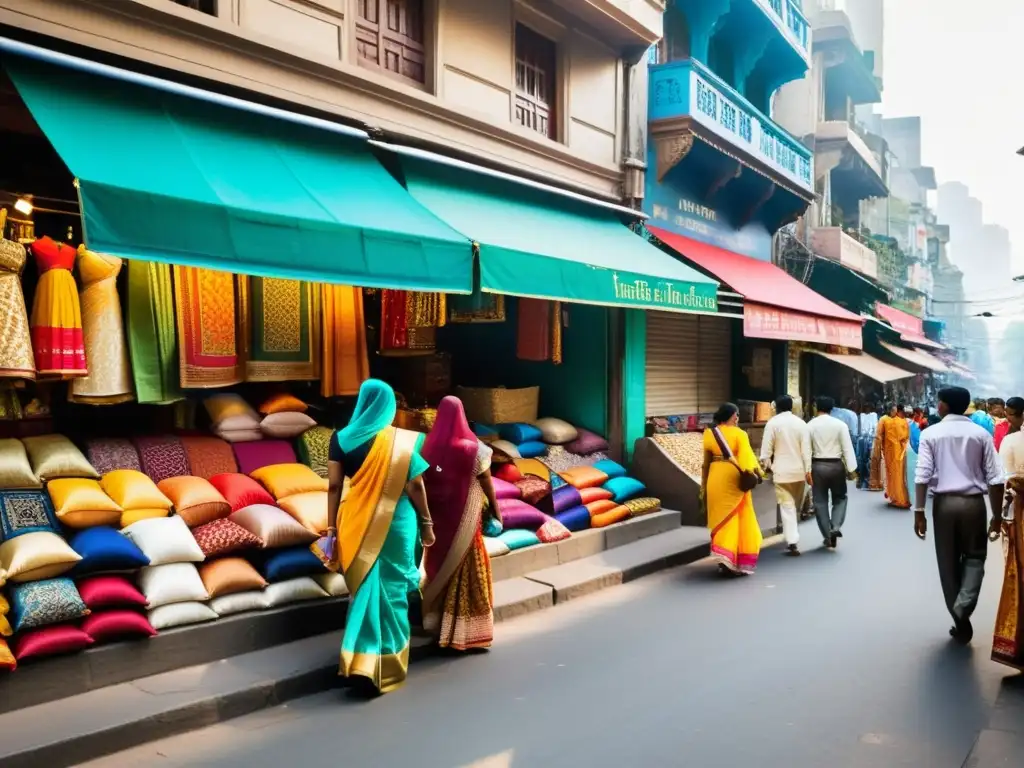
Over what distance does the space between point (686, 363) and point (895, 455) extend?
369 centimetres

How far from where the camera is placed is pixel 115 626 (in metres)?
4.21

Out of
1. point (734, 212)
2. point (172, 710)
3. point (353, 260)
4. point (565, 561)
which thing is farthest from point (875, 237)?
point (172, 710)

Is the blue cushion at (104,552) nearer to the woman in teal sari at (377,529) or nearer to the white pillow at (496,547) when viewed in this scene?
the woman in teal sari at (377,529)

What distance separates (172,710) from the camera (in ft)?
12.9

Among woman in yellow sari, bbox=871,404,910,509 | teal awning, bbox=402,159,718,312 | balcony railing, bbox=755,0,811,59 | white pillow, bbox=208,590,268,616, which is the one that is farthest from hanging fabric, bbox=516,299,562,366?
balcony railing, bbox=755,0,811,59

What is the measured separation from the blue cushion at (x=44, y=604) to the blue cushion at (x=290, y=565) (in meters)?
1.18

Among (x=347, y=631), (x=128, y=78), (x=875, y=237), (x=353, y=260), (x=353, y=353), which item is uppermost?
(x=875, y=237)

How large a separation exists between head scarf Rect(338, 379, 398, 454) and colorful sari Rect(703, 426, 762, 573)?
13.3ft

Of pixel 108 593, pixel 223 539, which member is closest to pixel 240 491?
pixel 223 539

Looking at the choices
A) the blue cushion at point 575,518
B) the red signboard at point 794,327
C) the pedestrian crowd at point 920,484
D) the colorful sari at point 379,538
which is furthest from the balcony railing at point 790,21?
the colorful sari at point 379,538

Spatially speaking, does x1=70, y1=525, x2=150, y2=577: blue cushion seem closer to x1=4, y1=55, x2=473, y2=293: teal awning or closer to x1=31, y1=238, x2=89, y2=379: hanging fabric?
x1=31, y1=238, x2=89, y2=379: hanging fabric

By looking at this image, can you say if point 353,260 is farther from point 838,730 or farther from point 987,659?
point 987,659

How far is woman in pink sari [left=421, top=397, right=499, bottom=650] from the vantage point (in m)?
5.24

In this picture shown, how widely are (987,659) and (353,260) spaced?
16.7ft
